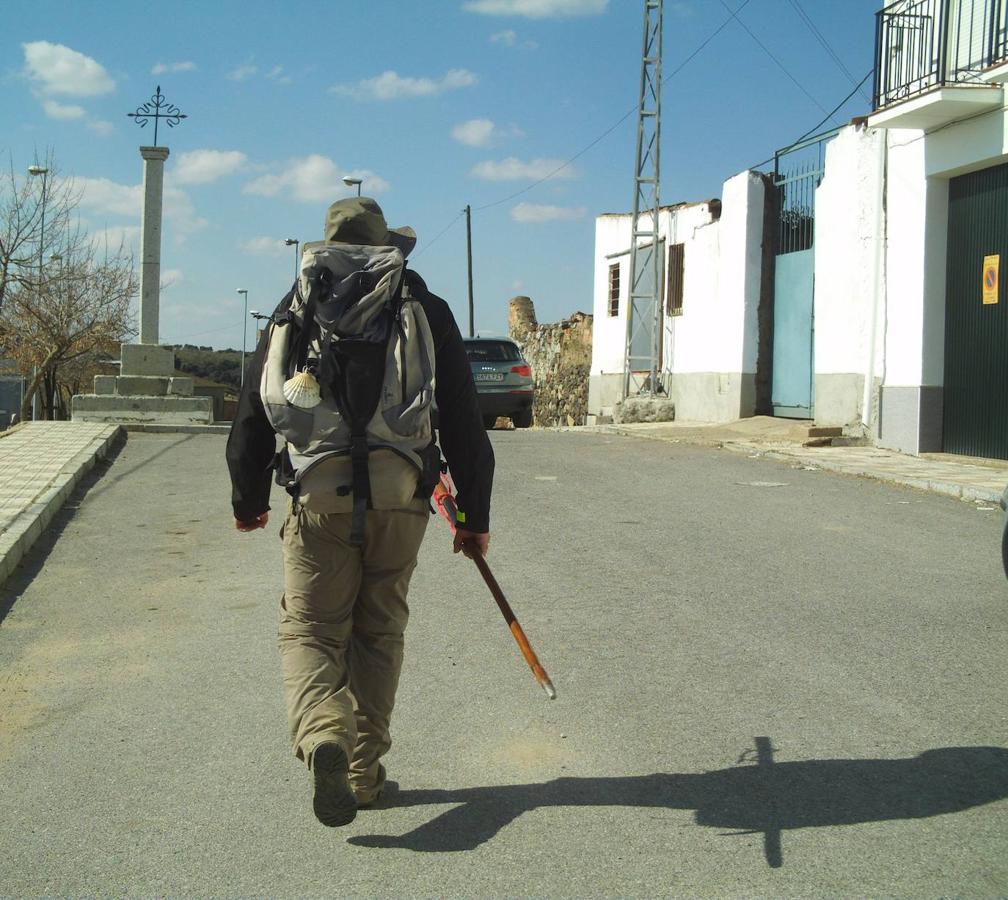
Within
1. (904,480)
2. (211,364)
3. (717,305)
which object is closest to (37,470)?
(904,480)

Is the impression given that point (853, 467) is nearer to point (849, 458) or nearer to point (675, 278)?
point (849, 458)

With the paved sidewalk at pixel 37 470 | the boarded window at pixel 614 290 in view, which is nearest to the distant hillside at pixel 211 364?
the boarded window at pixel 614 290

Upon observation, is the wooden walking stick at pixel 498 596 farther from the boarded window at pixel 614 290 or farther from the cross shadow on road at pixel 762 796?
the boarded window at pixel 614 290

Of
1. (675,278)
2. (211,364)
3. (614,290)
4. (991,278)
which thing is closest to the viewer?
(991,278)

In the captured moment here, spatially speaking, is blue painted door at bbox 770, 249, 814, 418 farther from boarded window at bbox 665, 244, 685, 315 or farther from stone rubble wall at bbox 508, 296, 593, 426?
stone rubble wall at bbox 508, 296, 593, 426

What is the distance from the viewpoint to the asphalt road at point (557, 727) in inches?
122

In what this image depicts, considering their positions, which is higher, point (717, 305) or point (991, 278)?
point (717, 305)

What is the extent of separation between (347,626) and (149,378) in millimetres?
14588

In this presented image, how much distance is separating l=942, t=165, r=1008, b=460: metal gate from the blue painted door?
14.0ft

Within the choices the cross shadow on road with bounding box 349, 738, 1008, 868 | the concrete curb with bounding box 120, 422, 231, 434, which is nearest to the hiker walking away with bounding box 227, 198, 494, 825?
the cross shadow on road with bounding box 349, 738, 1008, 868

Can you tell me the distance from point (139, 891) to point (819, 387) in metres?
15.4

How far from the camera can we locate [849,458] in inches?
540

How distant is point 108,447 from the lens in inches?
531

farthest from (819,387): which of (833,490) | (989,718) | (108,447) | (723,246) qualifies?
(989,718)
